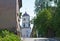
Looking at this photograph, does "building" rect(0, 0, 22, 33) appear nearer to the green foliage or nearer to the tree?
the green foliage

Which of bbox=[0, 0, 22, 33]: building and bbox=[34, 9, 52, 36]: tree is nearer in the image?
bbox=[0, 0, 22, 33]: building

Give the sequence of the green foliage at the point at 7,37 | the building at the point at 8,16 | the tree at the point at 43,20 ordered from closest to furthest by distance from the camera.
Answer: the green foliage at the point at 7,37
the building at the point at 8,16
the tree at the point at 43,20

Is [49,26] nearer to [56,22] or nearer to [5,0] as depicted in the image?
[56,22]

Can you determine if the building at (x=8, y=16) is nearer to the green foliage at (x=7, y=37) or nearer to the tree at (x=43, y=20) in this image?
the green foliage at (x=7, y=37)

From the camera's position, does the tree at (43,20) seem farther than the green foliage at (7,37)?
Yes

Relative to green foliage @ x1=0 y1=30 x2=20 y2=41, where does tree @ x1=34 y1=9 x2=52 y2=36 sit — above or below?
below

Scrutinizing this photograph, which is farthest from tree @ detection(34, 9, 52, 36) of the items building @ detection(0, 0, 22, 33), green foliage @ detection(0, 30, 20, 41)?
green foliage @ detection(0, 30, 20, 41)

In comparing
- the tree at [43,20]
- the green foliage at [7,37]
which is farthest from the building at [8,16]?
the tree at [43,20]

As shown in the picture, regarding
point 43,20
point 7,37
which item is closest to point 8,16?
point 7,37

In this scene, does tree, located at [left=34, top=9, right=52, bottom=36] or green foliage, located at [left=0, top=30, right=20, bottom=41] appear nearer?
green foliage, located at [left=0, top=30, right=20, bottom=41]

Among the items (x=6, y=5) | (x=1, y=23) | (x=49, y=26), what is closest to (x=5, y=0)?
(x=6, y=5)

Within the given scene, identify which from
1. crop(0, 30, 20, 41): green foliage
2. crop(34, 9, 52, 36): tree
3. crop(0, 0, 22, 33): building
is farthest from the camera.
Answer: crop(34, 9, 52, 36): tree

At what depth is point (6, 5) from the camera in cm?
2691

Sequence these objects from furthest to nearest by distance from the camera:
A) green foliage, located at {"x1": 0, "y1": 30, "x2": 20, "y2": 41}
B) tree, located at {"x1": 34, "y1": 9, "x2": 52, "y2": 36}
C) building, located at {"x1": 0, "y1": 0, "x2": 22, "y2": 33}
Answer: tree, located at {"x1": 34, "y1": 9, "x2": 52, "y2": 36}
building, located at {"x1": 0, "y1": 0, "x2": 22, "y2": 33}
green foliage, located at {"x1": 0, "y1": 30, "x2": 20, "y2": 41}
